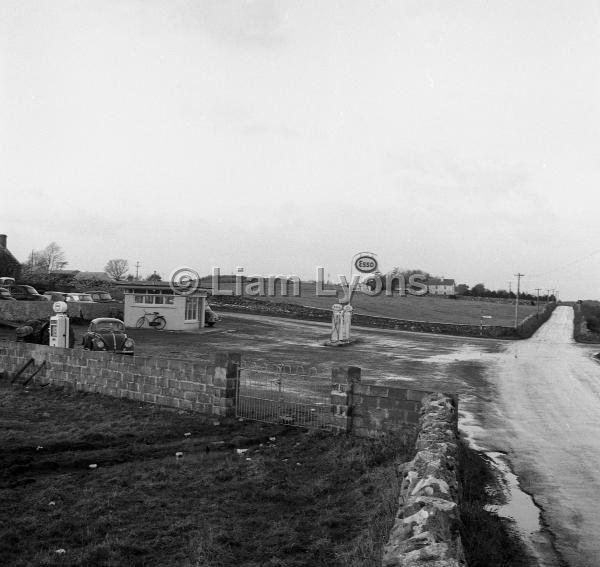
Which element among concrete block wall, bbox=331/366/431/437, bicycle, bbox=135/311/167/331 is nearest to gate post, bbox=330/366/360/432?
concrete block wall, bbox=331/366/431/437

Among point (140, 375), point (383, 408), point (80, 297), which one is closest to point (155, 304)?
point (80, 297)

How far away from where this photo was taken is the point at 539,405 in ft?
51.9

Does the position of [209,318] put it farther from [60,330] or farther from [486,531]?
[486,531]

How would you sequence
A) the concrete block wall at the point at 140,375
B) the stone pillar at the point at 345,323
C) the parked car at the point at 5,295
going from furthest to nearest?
1. the parked car at the point at 5,295
2. the stone pillar at the point at 345,323
3. the concrete block wall at the point at 140,375

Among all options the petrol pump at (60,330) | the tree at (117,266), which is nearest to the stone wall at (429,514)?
the petrol pump at (60,330)

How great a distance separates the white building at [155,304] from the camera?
35531mm

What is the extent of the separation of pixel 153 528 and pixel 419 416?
5302mm

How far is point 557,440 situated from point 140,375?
1037 centimetres

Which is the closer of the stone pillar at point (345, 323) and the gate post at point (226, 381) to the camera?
the gate post at point (226, 381)

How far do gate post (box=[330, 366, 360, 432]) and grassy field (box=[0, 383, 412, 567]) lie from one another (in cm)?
31

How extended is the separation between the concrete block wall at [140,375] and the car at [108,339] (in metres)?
3.35

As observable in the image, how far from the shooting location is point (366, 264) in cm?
3656

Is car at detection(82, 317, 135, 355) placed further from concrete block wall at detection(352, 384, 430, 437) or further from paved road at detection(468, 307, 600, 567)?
paved road at detection(468, 307, 600, 567)

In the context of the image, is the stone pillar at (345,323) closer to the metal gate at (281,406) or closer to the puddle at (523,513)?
the metal gate at (281,406)
